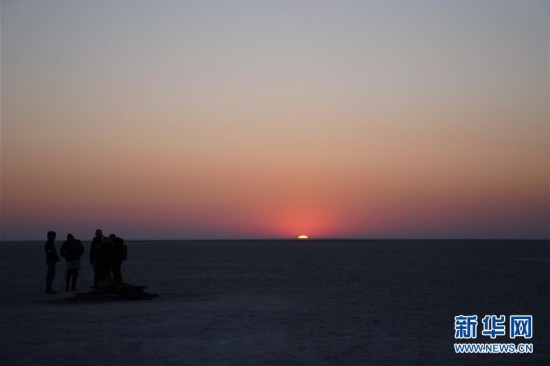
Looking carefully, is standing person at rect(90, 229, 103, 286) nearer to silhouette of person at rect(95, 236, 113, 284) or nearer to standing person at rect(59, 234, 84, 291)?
silhouette of person at rect(95, 236, 113, 284)

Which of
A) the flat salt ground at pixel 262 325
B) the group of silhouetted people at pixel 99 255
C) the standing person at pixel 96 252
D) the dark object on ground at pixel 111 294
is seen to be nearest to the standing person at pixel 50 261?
the group of silhouetted people at pixel 99 255

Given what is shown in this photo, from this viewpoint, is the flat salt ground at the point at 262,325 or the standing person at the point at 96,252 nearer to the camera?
the flat salt ground at the point at 262,325

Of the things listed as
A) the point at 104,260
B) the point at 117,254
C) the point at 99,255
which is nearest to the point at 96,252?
the point at 99,255

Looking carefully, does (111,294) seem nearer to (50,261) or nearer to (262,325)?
(50,261)

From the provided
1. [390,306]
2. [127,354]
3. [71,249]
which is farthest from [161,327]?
[71,249]

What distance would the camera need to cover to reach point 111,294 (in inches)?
801

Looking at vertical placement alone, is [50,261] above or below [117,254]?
below

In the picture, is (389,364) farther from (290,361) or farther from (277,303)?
(277,303)

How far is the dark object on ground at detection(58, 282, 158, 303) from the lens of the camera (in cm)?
2003

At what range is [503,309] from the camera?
18422 millimetres

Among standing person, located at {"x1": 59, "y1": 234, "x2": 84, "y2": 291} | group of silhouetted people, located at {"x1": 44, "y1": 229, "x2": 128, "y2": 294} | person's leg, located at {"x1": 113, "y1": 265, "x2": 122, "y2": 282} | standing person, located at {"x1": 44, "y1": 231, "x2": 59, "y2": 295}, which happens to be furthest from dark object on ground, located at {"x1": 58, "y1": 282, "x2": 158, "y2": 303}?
standing person, located at {"x1": 59, "y1": 234, "x2": 84, "y2": 291}

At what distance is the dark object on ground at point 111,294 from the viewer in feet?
65.7

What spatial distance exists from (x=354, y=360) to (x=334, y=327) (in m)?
3.67

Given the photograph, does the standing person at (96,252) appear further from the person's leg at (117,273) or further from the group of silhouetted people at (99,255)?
the person's leg at (117,273)
